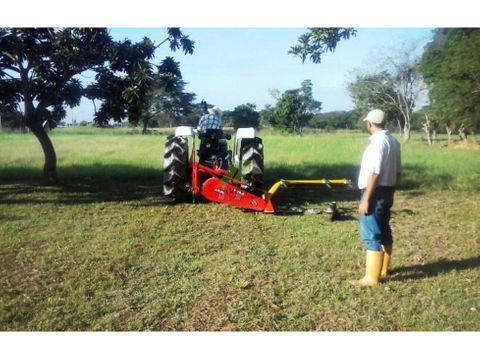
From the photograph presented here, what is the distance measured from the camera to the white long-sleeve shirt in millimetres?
2742

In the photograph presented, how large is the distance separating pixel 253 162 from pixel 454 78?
1.70 m

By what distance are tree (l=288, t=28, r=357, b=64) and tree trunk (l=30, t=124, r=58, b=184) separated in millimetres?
1897

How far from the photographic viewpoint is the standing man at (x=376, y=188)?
2.76 m

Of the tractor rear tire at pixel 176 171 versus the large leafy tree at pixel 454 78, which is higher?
the large leafy tree at pixel 454 78

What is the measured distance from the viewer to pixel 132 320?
2521 millimetres

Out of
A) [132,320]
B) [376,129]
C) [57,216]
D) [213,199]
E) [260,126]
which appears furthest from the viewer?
[213,199]

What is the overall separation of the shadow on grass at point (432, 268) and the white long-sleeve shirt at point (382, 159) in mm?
653

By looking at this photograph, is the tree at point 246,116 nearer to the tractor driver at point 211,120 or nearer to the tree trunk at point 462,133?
the tractor driver at point 211,120

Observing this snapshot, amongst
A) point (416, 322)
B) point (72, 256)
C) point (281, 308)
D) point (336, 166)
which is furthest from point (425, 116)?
point (72, 256)

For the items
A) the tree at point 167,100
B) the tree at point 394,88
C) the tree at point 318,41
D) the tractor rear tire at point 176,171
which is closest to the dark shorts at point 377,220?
the tree at point 394,88

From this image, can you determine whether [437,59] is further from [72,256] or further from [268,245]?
[72,256]

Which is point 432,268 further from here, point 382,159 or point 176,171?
point 176,171

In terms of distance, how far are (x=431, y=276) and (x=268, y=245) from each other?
1153mm

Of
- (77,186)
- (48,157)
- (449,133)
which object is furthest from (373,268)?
(48,157)
